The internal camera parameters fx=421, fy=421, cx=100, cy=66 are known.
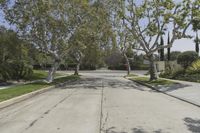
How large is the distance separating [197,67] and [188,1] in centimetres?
830

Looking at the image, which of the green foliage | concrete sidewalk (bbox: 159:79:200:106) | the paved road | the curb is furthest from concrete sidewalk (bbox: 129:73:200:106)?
the green foliage

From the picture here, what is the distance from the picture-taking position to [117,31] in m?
48.3

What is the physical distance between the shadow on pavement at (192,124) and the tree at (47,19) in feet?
79.2

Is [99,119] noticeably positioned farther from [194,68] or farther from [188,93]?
[194,68]

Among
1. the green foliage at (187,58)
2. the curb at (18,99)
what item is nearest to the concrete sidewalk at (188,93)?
the curb at (18,99)

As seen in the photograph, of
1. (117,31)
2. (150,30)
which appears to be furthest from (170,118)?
(117,31)

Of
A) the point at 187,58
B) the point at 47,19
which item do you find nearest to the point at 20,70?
the point at 47,19

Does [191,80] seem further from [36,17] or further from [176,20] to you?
[36,17]

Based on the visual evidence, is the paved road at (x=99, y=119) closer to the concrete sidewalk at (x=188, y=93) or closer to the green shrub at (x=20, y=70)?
the concrete sidewalk at (x=188, y=93)

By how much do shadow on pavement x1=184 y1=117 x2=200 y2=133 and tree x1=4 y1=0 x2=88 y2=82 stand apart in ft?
79.2

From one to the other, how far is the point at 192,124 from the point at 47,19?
26047 mm

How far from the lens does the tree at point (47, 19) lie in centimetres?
3606

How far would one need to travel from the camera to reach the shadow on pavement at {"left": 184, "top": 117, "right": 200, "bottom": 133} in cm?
1143

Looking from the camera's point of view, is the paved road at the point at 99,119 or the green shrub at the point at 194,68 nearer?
the paved road at the point at 99,119
